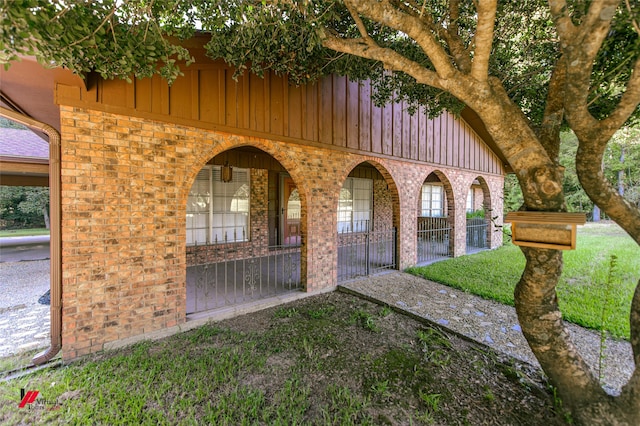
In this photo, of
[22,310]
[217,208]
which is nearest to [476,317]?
[217,208]

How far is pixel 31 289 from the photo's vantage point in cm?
584

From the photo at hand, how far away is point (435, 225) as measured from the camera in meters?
12.3

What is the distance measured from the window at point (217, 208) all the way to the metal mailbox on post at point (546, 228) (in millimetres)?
5899

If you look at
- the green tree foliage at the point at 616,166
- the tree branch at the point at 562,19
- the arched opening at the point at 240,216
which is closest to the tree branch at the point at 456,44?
the tree branch at the point at 562,19

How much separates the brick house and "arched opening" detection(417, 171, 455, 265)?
72cm

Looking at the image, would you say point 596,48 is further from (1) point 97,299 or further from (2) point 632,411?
(1) point 97,299

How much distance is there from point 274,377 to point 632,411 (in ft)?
9.90

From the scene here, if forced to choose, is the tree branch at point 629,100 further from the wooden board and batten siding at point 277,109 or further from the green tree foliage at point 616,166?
the green tree foliage at point 616,166

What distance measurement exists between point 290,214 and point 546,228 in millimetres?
7110

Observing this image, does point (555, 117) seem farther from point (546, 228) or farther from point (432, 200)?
point (432, 200)

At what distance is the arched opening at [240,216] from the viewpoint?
22.3 feet

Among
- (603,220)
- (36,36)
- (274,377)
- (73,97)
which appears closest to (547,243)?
(274,377)

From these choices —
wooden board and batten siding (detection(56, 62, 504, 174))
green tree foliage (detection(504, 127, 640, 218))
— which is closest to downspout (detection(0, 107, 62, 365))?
wooden board and batten siding (detection(56, 62, 504, 174))

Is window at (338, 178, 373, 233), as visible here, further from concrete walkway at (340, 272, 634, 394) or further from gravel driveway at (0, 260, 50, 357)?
gravel driveway at (0, 260, 50, 357)
